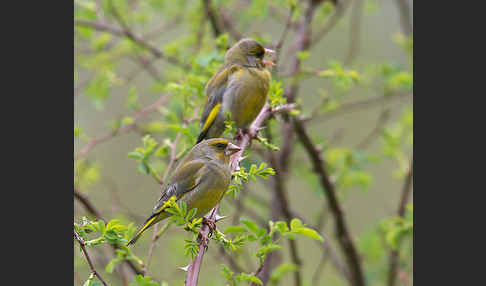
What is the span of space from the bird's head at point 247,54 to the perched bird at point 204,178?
1.04 m

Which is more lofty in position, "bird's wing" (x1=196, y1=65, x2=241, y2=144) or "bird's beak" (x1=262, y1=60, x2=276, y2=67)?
"bird's beak" (x1=262, y1=60, x2=276, y2=67)

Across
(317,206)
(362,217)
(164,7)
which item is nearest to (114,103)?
(164,7)

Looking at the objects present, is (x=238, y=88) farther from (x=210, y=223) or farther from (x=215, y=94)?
(x=210, y=223)

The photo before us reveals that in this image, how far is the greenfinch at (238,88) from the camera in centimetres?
361

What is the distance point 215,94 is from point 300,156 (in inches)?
142

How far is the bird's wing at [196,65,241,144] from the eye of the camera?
3.58 metres

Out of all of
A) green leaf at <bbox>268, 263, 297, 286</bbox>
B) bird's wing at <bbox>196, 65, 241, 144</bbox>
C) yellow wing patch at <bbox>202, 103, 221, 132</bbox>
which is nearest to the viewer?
yellow wing patch at <bbox>202, 103, 221, 132</bbox>

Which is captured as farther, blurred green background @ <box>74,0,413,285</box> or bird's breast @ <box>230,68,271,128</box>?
→ blurred green background @ <box>74,0,413,285</box>

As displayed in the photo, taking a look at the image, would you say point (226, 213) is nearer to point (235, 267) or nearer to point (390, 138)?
point (235, 267)

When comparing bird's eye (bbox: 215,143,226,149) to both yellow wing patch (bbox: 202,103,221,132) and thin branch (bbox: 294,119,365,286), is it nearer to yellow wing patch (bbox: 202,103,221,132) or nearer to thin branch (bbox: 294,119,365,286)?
yellow wing patch (bbox: 202,103,221,132)

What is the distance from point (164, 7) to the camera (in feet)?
21.2

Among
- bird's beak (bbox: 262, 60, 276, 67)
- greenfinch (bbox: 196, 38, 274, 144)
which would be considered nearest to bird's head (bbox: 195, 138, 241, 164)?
greenfinch (bbox: 196, 38, 274, 144)

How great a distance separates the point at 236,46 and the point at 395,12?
6727 mm

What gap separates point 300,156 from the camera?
7.10 metres
